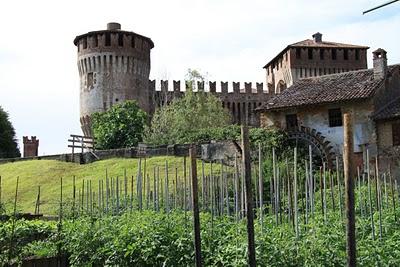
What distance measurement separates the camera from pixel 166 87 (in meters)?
39.6

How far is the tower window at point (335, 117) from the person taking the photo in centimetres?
2227

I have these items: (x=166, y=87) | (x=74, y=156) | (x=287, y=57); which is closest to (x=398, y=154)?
(x=74, y=156)

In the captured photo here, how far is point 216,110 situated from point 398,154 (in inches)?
505

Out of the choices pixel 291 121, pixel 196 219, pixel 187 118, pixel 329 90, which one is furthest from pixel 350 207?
pixel 187 118

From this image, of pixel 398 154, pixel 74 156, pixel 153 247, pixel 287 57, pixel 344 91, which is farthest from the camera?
pixel 287 57

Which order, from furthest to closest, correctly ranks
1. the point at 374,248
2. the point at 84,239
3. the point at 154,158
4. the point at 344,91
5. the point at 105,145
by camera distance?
the point at 105,145
the point at 154,158
the point at 344,91
the point at 84,239
the point at 374,248

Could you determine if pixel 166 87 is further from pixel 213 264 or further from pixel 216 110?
pixel 213 264

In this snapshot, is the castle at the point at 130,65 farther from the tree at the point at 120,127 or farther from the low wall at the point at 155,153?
the low wall at the point at 155,153

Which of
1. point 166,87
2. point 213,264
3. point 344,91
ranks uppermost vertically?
point 166,87

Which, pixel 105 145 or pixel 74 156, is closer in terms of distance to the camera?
pixel 74 156

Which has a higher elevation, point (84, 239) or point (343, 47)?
point (343, 47)

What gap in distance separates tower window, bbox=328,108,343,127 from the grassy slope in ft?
16.9

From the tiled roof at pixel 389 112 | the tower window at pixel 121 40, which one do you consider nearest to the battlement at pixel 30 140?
the tower window at pixel 121 40

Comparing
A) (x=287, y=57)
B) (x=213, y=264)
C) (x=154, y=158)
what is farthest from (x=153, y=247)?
(x=287, y=57)
